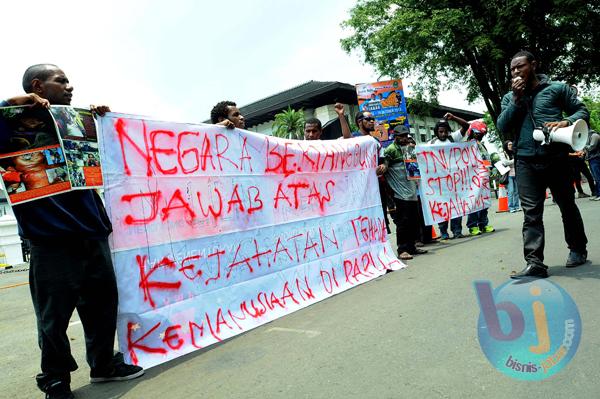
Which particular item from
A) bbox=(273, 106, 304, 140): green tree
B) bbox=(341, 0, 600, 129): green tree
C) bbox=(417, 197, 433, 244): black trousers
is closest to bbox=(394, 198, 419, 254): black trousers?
bbox=(417, 197, 433, 244): black trousers

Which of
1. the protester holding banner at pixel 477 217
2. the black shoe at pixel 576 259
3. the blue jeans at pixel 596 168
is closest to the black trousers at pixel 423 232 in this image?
Result: the protester holding banner at pixel 477 217

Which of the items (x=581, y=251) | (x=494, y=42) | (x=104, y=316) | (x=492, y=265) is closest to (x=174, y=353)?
(x=104, y=316)

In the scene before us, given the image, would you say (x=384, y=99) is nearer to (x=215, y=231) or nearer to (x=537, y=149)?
(x=537, y=149)

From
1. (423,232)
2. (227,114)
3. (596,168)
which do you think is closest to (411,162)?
(423,232)

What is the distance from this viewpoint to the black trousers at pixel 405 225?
634 cm

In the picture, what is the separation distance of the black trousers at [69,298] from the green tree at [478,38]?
18028mm

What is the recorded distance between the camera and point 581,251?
446cm

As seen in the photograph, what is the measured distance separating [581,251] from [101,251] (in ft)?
13.2

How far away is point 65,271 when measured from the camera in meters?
2.72

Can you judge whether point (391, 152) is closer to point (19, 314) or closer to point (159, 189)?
point (159, 189)

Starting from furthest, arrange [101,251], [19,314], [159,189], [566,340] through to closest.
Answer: [19,314] < [159,189] < [101,251] < [566,340]

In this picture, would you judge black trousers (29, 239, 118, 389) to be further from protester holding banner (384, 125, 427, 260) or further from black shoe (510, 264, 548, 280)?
protester holding banner (384, 125, 427, 260)

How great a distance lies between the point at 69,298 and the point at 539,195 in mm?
3746

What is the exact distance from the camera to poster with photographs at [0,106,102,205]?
265cm
